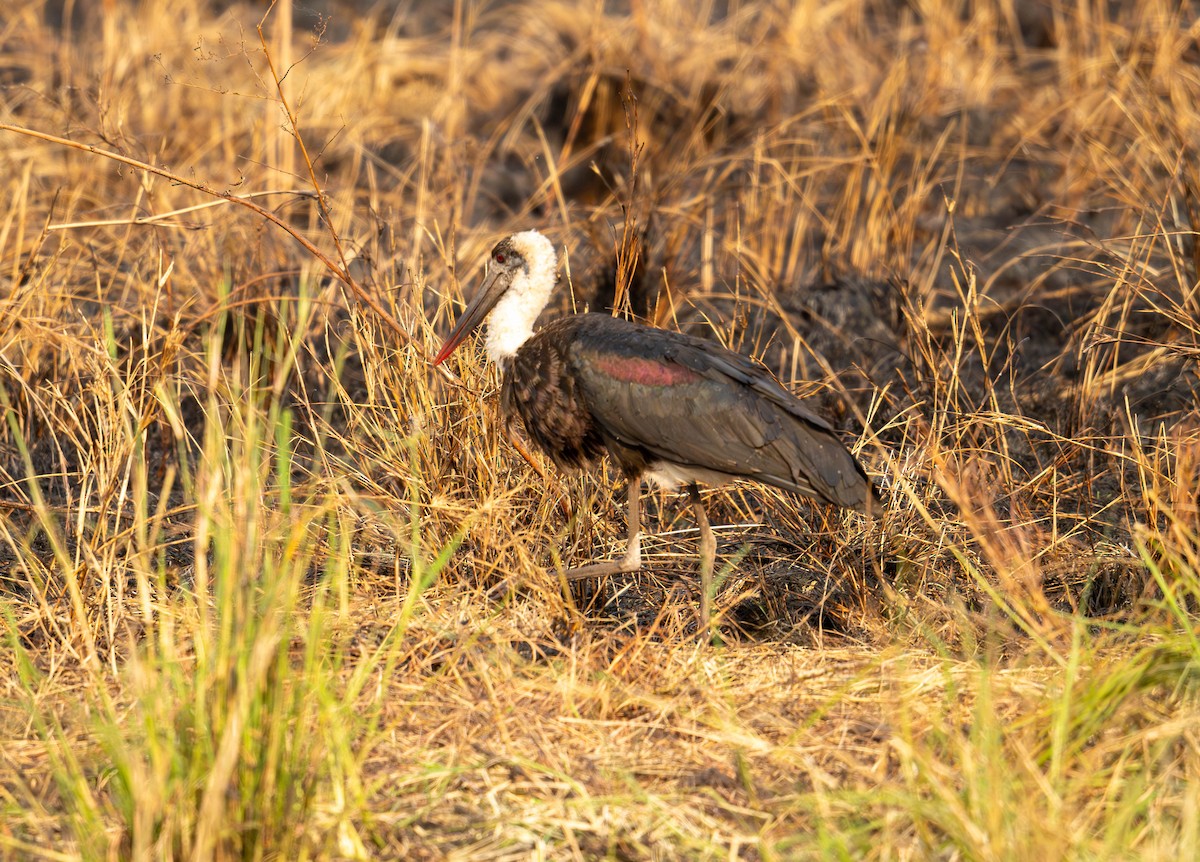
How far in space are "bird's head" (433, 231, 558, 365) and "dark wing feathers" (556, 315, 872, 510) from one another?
36cm

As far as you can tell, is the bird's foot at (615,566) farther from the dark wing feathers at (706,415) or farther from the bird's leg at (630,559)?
the dark wing feathers at (706,415)

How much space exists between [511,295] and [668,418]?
2.36 feet

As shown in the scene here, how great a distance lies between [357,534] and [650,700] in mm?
1250

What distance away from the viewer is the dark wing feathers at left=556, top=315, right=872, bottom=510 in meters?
3.75

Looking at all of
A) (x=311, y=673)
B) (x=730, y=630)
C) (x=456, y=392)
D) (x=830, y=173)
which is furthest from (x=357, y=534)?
(x=830, y=173)

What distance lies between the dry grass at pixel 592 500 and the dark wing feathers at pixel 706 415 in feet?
A: 0.83

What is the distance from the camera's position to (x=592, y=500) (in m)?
4.21

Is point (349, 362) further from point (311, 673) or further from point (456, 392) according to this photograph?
point (311, 673)

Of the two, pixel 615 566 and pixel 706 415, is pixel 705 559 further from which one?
pixel 706 415

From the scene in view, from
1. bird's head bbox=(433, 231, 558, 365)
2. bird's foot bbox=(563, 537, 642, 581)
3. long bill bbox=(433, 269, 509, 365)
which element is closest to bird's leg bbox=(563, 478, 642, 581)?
bird's foot bbox=(563, 537, 642, 581)

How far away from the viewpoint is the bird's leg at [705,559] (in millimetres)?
3680

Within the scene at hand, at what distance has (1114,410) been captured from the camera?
492cm

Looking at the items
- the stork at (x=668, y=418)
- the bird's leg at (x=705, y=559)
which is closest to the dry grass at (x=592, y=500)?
the bird's leg at (x=705, y=559)

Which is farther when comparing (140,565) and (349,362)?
(349,362)
